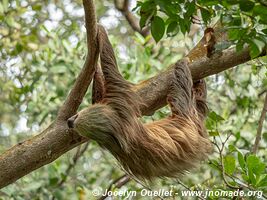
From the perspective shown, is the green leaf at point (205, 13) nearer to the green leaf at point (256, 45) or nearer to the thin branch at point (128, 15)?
the green leaf at point (256, 45)

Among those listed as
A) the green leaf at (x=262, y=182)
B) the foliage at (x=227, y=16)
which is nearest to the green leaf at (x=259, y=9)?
the foliage at (x=227, y=16)

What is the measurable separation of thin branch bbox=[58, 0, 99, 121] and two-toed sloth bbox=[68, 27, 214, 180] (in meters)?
0.10

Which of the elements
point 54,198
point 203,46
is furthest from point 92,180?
point 203,46

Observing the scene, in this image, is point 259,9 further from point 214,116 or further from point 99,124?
point 214,116

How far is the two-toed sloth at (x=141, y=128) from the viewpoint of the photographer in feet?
14.8

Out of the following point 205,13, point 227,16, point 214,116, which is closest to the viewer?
point 227,16

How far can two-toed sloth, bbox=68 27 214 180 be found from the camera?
4.52 metres

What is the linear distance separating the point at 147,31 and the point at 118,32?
152 centimetres

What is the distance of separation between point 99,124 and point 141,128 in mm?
419

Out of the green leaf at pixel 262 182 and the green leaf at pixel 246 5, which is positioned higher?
the green leaf at pixel 246 5

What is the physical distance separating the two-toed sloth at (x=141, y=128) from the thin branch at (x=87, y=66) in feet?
0.32

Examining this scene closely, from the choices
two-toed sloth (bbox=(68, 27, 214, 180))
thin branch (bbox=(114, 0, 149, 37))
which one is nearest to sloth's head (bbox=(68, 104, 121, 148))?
two-toed sloth (bbox=(68, 27, 214, 180))

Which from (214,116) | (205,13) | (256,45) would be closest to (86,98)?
(214,116)

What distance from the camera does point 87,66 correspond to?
4121 millimetres
